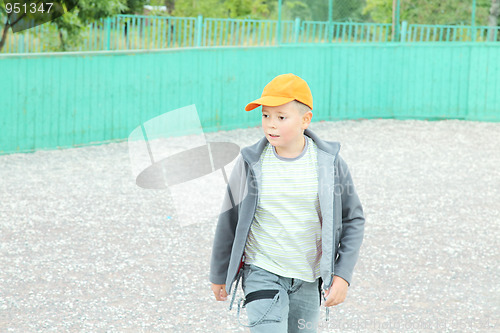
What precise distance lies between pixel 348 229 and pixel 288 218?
10.7 inches

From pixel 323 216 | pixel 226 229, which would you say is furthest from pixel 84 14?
pixel 323 216

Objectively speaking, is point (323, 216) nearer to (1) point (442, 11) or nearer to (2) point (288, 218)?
(2) point (288, 218)

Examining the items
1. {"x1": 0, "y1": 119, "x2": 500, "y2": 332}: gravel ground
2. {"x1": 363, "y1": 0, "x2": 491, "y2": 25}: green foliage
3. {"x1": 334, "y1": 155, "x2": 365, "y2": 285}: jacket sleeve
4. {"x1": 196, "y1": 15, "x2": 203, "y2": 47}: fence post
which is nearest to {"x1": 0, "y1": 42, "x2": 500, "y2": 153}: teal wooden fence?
{"x1": 0, "y1": 119, "x2": 500, "y2": 332}: gravel ground

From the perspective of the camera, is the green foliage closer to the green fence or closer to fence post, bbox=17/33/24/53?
the green fence

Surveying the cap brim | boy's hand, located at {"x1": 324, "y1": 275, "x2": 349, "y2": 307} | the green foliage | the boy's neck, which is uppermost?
the green foliage

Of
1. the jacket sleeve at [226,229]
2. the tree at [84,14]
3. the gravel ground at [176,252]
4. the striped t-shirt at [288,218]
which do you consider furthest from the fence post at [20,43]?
the striped t-shirt at [288,218]

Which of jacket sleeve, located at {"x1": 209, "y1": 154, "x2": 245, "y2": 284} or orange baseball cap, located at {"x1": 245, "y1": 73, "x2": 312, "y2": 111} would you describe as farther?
jacket sleeve, located at {"x1": 209, "y1": 154, "x2": 245, "y2": 284}

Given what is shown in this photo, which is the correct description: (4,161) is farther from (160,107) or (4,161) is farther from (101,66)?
(160,107)

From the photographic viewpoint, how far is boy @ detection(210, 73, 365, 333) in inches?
120

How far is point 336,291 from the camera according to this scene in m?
3.06

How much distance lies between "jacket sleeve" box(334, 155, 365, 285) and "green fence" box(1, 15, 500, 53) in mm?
12804

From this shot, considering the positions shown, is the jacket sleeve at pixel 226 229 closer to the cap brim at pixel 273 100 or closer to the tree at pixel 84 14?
the cap brim at pixel 273 100

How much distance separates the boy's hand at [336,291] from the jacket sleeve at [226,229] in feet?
1.52

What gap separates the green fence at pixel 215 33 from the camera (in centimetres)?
1581
